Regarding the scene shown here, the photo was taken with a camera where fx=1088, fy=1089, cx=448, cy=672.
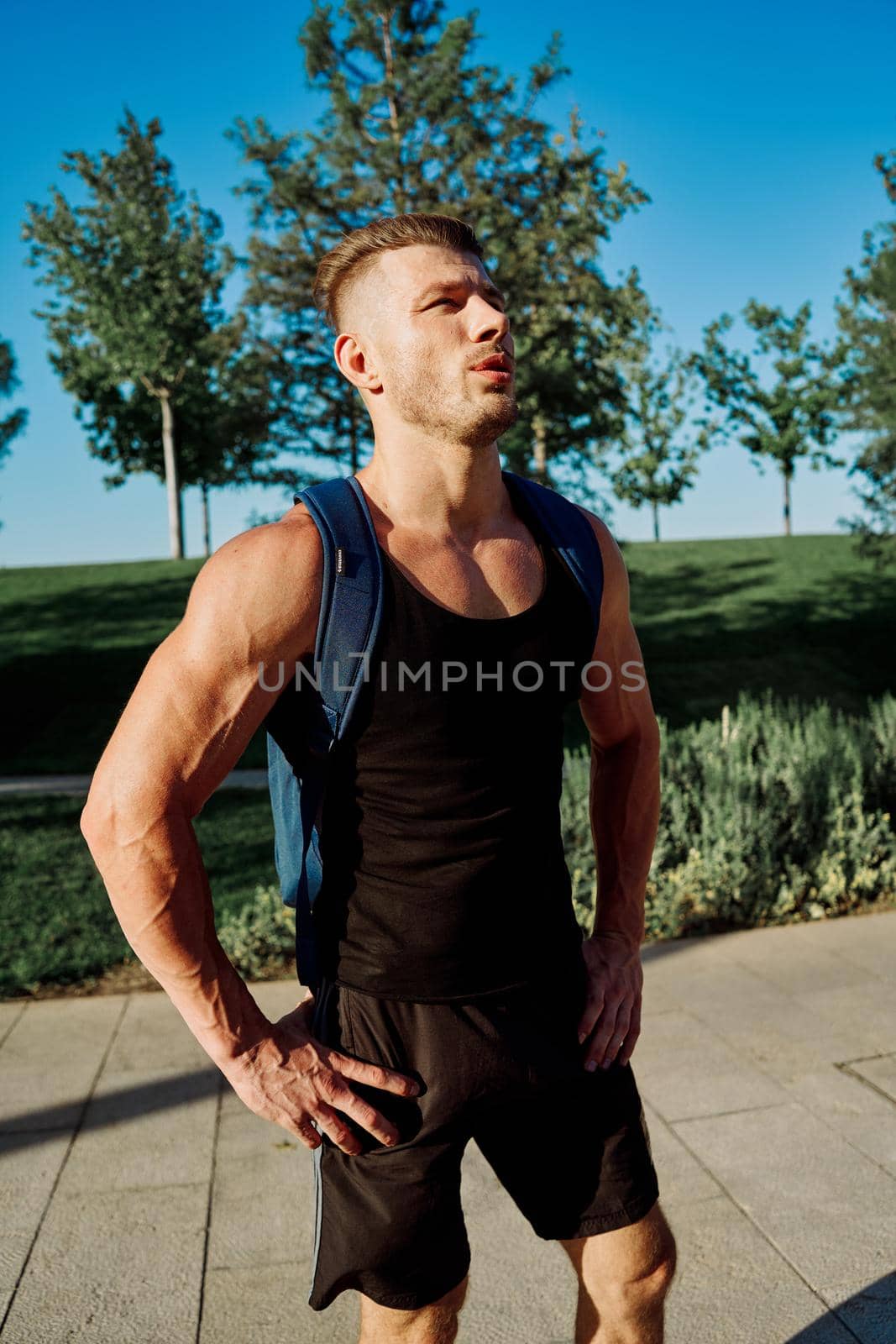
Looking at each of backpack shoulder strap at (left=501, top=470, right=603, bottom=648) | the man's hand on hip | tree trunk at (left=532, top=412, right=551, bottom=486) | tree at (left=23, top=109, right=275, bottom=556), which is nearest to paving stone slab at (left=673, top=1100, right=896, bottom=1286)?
the man's hand on hip

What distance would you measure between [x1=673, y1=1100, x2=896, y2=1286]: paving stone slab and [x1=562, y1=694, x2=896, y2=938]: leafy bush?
6.92ft

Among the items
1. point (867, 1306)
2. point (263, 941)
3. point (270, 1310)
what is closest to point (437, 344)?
point (270, 1310)

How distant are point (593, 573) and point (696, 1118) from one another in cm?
236

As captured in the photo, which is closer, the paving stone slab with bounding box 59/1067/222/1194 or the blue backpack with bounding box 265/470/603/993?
the blue backpack with bounding box 265/470/603/993

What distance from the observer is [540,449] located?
14.1m

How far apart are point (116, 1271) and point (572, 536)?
2.28 m

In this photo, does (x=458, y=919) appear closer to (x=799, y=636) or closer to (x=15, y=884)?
(x=15, y=884)

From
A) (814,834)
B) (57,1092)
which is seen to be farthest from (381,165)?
(57,1092)

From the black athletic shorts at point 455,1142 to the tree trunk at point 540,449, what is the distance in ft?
37.4

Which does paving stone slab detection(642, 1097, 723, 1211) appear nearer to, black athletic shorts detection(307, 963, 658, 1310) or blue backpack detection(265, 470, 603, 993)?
black athletic shorts detection(307, 963, 658, 1310)

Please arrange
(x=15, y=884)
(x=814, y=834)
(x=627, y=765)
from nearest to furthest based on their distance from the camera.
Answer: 1. (x=627, y=765)
2. (x=814, y=834)
3. (x=15, y=884)

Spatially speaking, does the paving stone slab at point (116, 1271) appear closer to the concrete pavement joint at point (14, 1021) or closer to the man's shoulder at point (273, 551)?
the concrete pavement joint at point (14, 1021)

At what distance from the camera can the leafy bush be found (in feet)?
18.9

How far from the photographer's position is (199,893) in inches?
64.2
